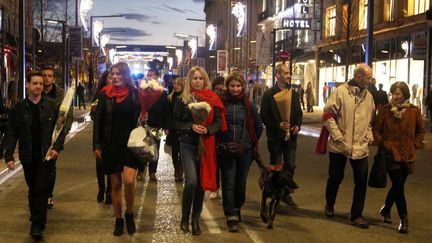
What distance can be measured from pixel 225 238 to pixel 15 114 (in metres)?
2.54

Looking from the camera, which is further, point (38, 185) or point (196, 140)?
point (196, 140)

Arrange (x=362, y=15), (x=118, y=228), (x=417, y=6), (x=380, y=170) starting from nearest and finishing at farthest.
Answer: (x=118, y=228) → (x=380, y=170) → (x=417, y=6) → (x=362, y=15)

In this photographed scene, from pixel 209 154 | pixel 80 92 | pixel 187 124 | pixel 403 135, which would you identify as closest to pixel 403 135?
pixel 403 135

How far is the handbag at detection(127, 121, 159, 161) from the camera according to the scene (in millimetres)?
6641

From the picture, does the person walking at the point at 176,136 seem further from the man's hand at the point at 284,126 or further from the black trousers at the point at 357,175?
the black trousers at the point at 357,175

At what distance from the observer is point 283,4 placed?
55375 mm

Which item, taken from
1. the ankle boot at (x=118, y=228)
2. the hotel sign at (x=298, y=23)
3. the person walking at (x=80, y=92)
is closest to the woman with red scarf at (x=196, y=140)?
the ankle boot at (x=118, y=228)

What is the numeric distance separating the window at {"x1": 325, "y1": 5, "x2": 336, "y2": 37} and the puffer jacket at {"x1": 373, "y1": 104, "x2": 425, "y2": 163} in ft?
116

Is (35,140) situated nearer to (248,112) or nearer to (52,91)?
(52,91)

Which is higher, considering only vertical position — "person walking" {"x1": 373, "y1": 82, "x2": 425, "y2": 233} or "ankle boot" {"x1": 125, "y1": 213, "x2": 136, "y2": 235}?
"person walking" {"x1": 373, "y1": 82, "x2": 425, "y2": 233}

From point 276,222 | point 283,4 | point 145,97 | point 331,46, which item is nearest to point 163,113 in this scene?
point 145,97

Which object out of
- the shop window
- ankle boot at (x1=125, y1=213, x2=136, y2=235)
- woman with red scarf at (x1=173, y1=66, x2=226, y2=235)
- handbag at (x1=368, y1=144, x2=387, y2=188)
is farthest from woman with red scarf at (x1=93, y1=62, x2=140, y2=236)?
the shop window

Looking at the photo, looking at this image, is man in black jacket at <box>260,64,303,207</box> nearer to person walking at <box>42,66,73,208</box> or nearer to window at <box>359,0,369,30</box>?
person walking at <box>42,66,73,208</box>

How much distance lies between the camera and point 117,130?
22.5 feet
